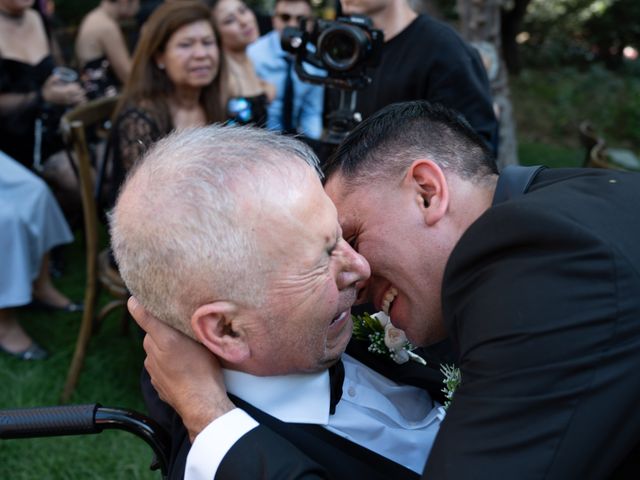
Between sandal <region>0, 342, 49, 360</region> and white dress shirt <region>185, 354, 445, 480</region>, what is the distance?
9.53ft

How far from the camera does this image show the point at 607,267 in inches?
48.4

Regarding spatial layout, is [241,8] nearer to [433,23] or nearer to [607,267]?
[433,23]

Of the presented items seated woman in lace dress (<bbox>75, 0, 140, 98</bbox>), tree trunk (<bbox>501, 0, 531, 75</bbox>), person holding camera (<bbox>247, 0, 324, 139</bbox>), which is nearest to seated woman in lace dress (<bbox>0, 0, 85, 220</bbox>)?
seated woman in lace dress (<bbox>75, 0, 140, 98</bbox>)

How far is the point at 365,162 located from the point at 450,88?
1691mm

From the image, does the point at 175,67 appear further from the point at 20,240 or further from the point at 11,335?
the point at 11,335

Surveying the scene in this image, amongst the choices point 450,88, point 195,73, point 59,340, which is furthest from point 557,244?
point 59,340

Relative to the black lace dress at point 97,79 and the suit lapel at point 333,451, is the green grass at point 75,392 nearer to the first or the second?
the black lace dress at point 97,79

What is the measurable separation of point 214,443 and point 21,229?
3.19 metres

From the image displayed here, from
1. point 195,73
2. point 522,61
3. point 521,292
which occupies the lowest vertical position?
point 522,61

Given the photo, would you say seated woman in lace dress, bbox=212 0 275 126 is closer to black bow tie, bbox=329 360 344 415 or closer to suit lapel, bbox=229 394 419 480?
black bow tie, bbox=329 360 344 415

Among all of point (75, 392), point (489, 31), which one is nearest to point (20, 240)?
A: point (75, 392)

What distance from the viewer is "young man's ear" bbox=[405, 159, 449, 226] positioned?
1.66 meters

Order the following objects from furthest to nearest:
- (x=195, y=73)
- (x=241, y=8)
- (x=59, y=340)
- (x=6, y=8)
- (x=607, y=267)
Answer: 1. (x=241, y=8)
2. (x=6, y=8)
3. (x=59, y=340)
4. (x=195, y=73)
5. (x=607, y=267)

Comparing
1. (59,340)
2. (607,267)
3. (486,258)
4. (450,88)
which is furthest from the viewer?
(59,340)
